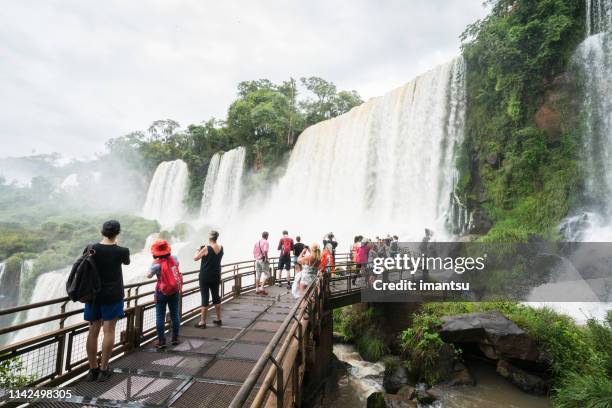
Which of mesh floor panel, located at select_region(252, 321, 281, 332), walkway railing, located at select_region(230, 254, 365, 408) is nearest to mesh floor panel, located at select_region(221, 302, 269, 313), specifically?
mesh floor panel, located at select_region(252, 321, 281, 332)

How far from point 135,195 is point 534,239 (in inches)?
2349

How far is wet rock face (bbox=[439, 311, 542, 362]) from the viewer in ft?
23.5

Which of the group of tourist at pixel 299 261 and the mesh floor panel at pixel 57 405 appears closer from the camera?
the mesh floor panel at pixel 57 405

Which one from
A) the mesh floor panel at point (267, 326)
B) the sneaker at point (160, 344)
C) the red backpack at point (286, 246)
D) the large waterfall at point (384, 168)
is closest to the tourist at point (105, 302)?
the sneaker at point (160, 344)

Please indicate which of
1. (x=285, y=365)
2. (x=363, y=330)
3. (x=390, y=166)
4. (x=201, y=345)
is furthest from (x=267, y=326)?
(x=390, y=166)

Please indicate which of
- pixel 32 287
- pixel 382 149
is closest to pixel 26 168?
→ pixel 32 287

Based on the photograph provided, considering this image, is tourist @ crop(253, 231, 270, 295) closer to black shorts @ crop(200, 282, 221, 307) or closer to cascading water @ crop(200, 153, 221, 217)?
black shorts @ crop(200, 282, 221, 307)

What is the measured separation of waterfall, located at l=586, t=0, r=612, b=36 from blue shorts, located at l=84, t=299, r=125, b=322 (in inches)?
802

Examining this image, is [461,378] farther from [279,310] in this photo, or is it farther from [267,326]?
[267,326]

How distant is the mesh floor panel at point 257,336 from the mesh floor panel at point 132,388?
1645 mm

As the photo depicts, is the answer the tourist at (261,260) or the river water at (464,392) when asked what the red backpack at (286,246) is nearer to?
the tourist at (261,260)

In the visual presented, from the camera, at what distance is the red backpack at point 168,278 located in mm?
4352

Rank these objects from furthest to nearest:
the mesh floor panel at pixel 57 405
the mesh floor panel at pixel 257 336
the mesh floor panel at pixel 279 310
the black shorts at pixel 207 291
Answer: the mesh floor panel at pixel 279 310 → the black shorts at pixel 207 291 → the mesh floor panel at pixel 257 336 → the mesh floor panel at pixel 57 405

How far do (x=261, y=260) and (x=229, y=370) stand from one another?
4.99 m
